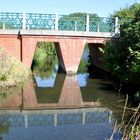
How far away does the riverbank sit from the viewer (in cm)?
2148

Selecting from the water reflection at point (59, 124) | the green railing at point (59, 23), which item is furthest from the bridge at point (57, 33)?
the water reflection at point (59, 124)

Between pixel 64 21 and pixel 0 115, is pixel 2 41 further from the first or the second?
pixel 0 115

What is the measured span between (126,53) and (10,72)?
Answer: 7.51 metres

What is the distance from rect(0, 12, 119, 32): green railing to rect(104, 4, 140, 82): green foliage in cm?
346

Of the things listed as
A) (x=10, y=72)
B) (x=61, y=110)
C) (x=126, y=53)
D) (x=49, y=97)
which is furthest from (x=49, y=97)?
(x=126, y=53)

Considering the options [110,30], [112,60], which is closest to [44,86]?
[112,60]

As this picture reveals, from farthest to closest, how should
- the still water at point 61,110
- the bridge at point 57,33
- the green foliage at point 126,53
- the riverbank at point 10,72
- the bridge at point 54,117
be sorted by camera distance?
1. the bridge at point 57,33
2. the green foliage at point 126,53
3. the riverbank at point 10,72
4. the bridge at point 54,117
5. the still water at point 61,110

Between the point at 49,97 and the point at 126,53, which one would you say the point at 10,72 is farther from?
the point at 126,53

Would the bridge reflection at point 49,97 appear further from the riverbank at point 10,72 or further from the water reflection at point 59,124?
the water reflection at point 59,124

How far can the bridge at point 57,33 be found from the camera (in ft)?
87.7

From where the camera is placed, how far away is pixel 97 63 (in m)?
34.7

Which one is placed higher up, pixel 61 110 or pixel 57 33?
pixel 57 33

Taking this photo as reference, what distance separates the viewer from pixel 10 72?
74.1 ft

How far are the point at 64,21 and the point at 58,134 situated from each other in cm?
1611
